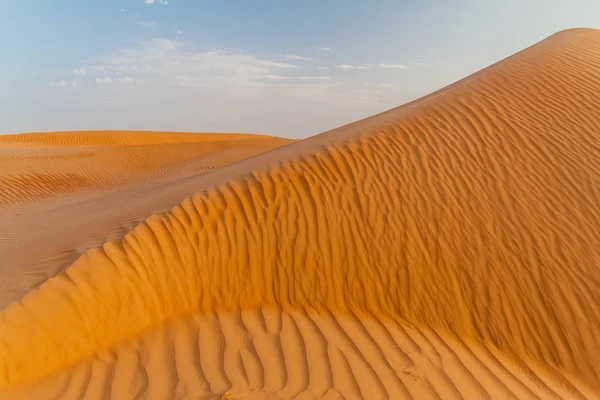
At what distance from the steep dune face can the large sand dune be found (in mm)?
250

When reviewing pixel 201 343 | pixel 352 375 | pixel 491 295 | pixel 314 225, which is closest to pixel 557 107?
pixel 491 295

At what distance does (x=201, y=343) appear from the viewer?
3.32 m

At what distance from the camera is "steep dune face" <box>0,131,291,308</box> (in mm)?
4590

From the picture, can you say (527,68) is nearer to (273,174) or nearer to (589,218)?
(589,218)

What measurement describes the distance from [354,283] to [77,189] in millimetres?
12980

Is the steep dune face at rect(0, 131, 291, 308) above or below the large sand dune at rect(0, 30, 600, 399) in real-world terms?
above

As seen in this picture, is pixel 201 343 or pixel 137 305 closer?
pixel 201 343

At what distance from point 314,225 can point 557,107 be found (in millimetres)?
4354

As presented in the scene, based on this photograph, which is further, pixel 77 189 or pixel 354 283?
pixel 77 189

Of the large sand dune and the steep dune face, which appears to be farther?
the steep dune face

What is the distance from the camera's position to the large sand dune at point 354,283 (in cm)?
301

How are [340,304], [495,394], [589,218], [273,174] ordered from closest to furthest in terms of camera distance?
[495,394] → [340,304] → [589,218] → [273,174]

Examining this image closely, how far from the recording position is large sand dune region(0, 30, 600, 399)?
301 centimetres

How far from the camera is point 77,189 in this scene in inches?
548
